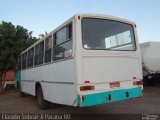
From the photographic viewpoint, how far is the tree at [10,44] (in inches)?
618

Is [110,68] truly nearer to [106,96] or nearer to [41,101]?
[106,96]

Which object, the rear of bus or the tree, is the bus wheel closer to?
the rear of bus

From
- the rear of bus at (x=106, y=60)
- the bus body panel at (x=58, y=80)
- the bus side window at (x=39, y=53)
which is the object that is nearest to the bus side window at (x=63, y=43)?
the bus body panel at (x=58, y=80)

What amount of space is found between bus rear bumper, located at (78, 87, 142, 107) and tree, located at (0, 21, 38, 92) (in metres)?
11.2

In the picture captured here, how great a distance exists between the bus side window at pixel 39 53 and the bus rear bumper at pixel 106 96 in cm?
349

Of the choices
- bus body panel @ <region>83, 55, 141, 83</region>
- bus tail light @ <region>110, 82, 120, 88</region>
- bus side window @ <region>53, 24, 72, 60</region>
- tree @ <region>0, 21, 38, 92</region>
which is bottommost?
bus tail light @ <region>110, 82, 120, 88</region>

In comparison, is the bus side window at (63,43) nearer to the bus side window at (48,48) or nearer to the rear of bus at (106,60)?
the rear of bus at (106,60)

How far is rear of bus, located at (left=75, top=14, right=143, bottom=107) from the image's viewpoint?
19.4 feet

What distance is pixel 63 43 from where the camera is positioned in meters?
6.67

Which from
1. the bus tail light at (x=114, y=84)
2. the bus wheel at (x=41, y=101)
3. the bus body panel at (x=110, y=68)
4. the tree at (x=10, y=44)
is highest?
the tree at (x=10, y=44)

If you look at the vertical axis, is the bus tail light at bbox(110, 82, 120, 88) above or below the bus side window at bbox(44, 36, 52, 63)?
below

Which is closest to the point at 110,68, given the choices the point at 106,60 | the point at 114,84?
the point at 106,60

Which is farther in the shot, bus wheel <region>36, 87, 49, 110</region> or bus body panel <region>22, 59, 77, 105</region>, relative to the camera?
bus wheel <region>36, 87, 49, 110</region>

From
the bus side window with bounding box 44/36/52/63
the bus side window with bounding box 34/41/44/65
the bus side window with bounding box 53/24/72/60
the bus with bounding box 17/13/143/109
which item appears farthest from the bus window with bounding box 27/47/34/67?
the bus side window with bounding box 53/24/72/60
